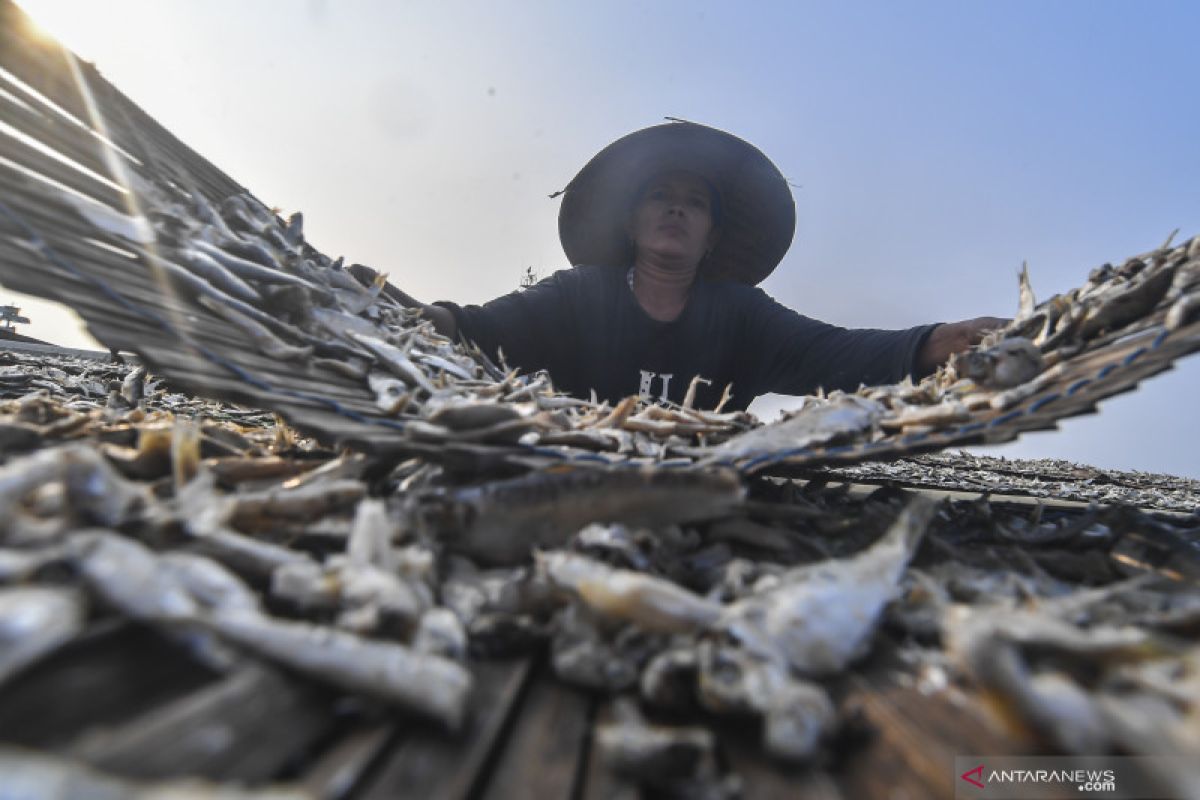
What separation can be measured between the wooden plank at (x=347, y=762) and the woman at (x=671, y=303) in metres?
4.33

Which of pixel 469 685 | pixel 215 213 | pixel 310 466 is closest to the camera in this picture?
pixel 469 685

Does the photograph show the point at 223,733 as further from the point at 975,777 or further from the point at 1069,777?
the point at 1069,777

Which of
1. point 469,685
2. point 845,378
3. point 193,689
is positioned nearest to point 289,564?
point 193,689

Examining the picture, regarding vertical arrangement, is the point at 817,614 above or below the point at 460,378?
below

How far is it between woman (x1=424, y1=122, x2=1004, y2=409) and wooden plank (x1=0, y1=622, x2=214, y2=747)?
4249mm

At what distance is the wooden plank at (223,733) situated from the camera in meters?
0.59

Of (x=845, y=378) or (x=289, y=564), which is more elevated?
(x=845, y=378)

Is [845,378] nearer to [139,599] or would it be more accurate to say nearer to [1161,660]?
[1161,660]

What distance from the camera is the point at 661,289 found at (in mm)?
5398

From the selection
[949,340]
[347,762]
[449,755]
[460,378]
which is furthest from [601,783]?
[949,340]

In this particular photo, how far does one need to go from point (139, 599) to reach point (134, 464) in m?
0.75

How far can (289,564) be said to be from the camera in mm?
960

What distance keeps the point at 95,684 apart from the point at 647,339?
15.9ft

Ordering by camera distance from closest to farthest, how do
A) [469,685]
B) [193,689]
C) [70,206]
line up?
1. [193,689]
2. [469,685]
3. [70,206]
